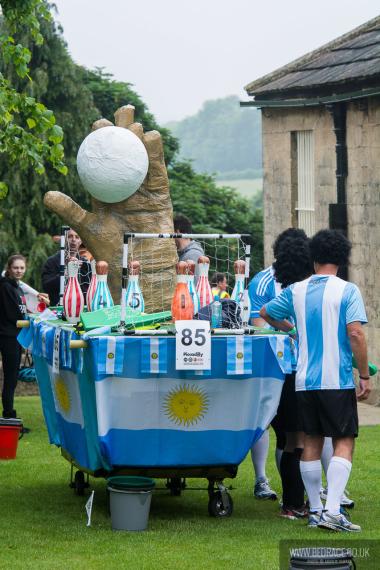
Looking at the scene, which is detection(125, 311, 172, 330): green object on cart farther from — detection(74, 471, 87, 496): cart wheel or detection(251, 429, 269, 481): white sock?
detection(74, 471, 87, 496): cart wheel

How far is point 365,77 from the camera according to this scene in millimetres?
19141

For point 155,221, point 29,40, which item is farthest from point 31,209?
point 155,221

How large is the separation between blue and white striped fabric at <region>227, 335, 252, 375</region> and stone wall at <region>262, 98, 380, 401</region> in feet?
34.5

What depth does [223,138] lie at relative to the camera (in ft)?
572

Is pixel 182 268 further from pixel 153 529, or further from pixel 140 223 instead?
pixel 140 223

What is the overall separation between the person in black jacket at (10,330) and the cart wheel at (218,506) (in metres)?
5.18

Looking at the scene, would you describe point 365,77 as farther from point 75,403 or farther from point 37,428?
point 75,403

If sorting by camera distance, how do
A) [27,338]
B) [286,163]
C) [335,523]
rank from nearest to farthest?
[335,523], [27,338], [286,163]

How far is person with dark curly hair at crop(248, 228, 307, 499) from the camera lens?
9891 millimetres

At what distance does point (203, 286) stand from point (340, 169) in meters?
11.1

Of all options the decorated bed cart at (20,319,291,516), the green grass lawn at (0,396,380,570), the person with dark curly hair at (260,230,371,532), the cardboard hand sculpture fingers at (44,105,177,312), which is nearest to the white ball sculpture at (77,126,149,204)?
the cardboard hand sculpture fingers at (44,105,177,312)

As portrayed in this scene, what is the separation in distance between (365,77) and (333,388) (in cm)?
1091

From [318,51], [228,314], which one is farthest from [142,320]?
[318,51]

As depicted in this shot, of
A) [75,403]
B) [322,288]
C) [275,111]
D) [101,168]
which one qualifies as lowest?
[75,403]
